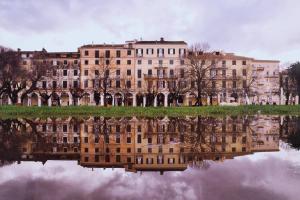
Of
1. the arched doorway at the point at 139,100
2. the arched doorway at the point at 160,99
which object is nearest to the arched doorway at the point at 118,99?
the arched doorway at the point at 139,100

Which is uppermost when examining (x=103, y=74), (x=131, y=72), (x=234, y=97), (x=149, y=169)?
(x=131, y=72)

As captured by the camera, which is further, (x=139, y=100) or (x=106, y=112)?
(x=139, y=100)

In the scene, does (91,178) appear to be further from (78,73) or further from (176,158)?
(78,73)

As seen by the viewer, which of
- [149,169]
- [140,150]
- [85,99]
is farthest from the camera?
[85,99]

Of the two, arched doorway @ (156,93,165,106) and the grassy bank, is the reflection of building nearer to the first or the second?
the grassy bank

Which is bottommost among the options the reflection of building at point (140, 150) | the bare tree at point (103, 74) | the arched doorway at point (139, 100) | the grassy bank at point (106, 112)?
the reflection of building at point (140, 150)

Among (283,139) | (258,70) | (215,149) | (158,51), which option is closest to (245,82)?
(258,70)

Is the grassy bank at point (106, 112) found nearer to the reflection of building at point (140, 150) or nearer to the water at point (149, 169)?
the reflection of building at point (140, 150)

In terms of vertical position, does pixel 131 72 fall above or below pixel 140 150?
above

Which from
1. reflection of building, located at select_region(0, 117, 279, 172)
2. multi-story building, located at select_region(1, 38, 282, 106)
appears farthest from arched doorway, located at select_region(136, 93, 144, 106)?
reflection of building, located at select_region(0, 117, 279, 172)

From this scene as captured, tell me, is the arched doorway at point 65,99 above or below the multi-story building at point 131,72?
below

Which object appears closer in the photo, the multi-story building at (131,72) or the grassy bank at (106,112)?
the grassy bank at (106,112)

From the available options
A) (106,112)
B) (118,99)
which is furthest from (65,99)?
(106,112)

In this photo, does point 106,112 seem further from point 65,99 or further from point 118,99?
point 65,99
